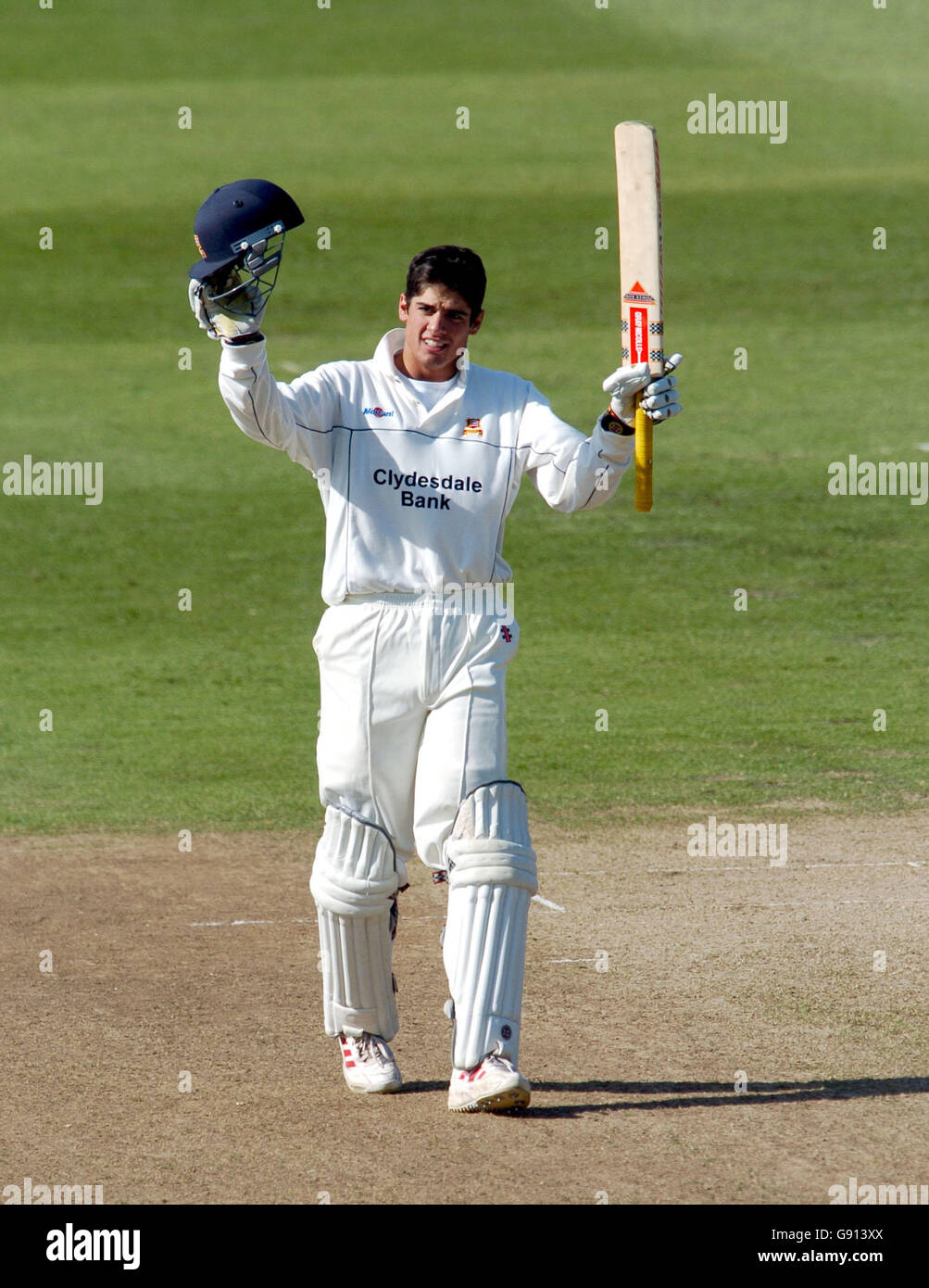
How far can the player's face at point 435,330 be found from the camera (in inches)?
205

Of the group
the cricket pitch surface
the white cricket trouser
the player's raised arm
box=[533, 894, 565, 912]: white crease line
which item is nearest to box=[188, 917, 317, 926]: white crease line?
the cricket pitch surface

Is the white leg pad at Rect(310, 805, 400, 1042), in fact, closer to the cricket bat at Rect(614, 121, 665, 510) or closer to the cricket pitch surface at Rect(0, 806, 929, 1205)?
the cricket pitch surface at Rect(0, 806, 929, 1205)

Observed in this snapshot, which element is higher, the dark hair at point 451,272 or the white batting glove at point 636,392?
the dark hair at point 451,272

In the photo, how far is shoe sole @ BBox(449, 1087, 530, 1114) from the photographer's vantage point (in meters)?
4.92

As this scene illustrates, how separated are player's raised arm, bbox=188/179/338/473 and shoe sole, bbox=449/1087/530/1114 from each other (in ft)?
6.34

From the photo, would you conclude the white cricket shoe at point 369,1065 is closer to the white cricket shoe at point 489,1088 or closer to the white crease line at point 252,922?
the white cricket shoe at point 489,1088

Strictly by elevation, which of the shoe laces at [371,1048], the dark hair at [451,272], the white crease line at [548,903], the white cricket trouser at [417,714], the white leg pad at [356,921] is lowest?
the shoe laces at [371,1048]

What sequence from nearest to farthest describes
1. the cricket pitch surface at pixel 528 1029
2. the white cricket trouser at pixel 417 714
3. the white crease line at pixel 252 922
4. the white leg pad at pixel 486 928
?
the cricket pitch surface at pixel 528 1029, the white leg pad at pixel 486 928, the white cricket trouser at pixel 417 714, the white crease line at pixel 252 922

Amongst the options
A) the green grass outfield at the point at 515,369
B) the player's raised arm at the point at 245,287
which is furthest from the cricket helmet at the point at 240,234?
the green grass outfield at the point at 515,369

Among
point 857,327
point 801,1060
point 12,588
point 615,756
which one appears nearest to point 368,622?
point 801,1060

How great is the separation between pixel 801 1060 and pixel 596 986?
2.93 ft

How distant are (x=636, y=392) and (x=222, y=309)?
3.86 feet

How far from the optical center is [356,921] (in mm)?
5219

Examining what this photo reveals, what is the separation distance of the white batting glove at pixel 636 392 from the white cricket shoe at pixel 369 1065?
1.92 m
